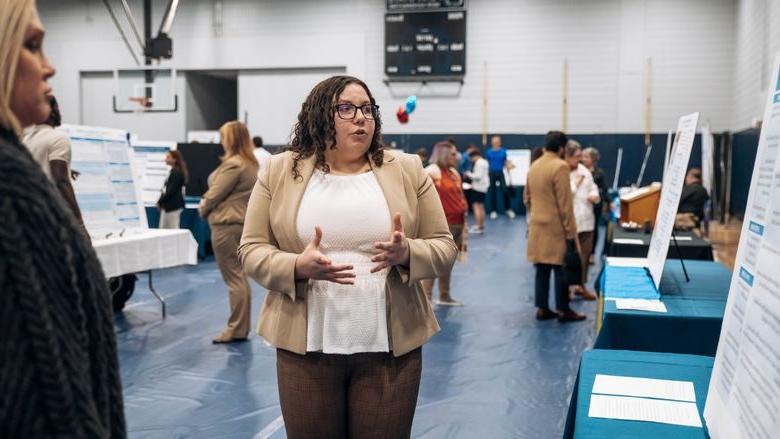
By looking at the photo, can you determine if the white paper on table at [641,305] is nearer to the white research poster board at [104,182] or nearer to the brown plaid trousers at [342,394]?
the brown plaid trousers at [342,394]

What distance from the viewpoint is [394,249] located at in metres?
1.95

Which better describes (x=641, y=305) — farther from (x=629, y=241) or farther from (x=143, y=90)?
(x=143, y=90)

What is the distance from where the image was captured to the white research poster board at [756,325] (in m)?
1.38

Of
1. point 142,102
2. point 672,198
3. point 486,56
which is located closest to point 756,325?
point 672,198

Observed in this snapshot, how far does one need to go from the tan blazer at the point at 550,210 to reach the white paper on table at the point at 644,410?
391 centimetres

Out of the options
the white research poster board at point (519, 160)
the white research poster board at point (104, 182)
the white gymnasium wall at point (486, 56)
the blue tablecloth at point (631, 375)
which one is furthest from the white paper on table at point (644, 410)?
the white gymnasium wall at point (486, 56)

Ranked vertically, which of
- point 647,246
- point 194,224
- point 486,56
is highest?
point 486,56

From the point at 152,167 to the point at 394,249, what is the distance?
8270 mm

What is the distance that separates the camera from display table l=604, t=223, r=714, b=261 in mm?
4914

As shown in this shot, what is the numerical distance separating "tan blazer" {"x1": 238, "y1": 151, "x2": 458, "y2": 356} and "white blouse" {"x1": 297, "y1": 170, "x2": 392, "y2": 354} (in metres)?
0.02

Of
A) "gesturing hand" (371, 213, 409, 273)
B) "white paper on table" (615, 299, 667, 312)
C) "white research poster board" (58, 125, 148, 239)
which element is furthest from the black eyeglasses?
"white research poster board" (58, 125, 148, 239)

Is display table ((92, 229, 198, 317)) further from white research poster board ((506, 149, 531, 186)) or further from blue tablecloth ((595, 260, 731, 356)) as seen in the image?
white research poster board ((506, 149, 531, 186))

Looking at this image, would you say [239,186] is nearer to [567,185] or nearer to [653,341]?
[567,185]

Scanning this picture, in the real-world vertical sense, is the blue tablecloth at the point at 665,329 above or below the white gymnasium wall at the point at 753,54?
below
